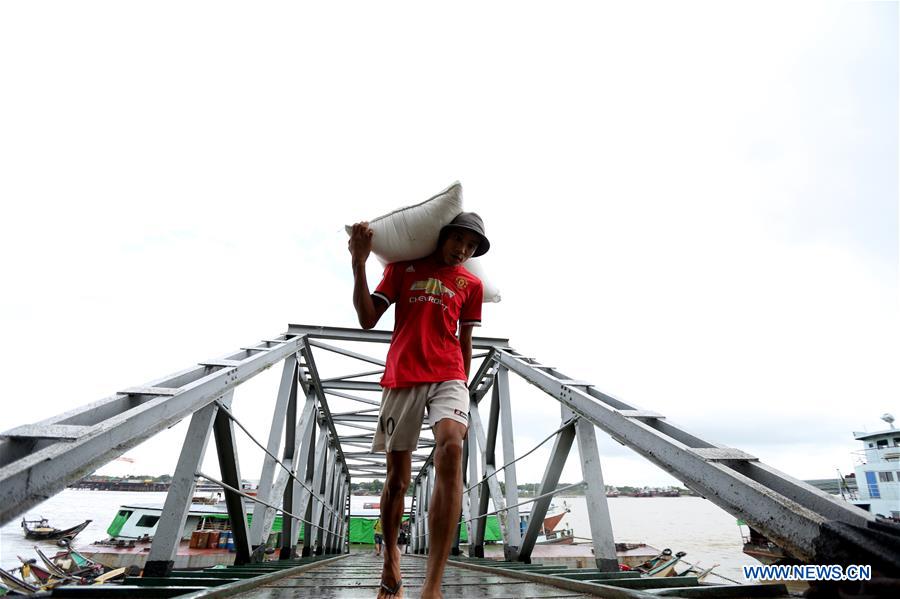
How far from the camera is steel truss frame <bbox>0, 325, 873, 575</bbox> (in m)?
1.22

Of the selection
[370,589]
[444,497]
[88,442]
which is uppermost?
[88,442]

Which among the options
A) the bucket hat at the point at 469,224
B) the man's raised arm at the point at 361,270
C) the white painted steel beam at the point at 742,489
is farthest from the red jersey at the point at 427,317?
the white painted steel beam at the point at 742,489

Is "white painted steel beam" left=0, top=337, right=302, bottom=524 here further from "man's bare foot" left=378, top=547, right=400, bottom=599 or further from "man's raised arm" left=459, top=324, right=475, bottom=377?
"man's raised arm" left=459, top=324, right=475, bottom=377

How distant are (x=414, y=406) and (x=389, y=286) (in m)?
0.68

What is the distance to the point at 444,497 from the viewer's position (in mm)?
2018

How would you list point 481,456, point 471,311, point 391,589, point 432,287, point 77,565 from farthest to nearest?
point 77,565
point 481,456
point 471,311
point 432,287
point 391,589

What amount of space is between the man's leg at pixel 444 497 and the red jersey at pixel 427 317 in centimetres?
27

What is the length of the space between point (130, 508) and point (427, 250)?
2611cm

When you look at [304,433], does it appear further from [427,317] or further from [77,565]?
[77,565]

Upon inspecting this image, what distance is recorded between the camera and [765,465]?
158 cm

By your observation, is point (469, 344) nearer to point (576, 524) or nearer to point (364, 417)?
point (364, 417)

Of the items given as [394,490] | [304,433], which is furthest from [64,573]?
[394,490]

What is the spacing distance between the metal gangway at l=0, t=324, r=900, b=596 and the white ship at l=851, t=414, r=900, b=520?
918 inches

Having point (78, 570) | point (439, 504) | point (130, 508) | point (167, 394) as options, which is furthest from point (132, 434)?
point (130, 508)
